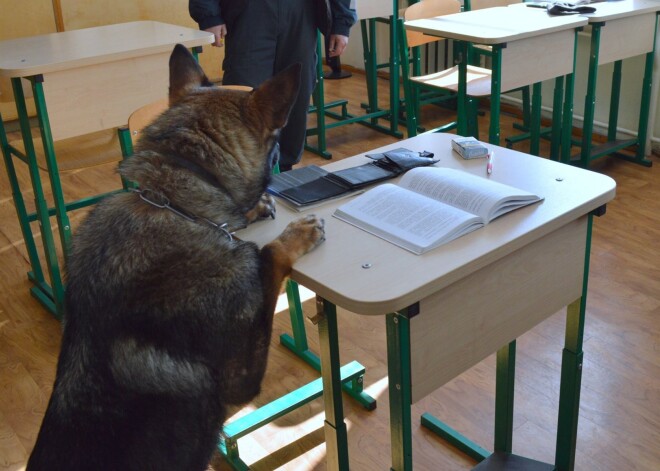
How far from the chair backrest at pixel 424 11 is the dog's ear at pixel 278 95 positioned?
10.2ft

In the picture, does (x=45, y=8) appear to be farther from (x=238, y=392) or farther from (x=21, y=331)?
(x=238, y=392)

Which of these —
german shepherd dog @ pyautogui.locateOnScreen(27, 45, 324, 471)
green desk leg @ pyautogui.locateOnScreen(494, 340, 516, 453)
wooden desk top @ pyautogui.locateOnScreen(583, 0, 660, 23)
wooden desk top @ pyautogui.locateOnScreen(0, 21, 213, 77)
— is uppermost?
wooden desk top @ pyautogui.locateOnScreen(0, 21, 213, 77)

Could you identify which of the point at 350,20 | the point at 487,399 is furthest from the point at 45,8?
the point at 487,399

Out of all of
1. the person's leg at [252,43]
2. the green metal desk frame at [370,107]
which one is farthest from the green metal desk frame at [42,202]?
the green metal desk frame at [370,107]

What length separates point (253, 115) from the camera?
1.43 metres

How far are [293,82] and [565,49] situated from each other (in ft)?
8.98

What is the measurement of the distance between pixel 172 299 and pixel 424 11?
11.7 feet

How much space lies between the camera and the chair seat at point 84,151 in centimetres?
294

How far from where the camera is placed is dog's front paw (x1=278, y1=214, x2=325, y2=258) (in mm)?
1364

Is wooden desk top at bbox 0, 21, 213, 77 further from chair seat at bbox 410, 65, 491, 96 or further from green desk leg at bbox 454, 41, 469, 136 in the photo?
chair seat at bbox 410, 65, 491, 96

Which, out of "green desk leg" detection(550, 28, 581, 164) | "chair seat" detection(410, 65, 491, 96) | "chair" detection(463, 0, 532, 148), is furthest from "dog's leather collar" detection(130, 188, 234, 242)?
"chair" detection(463, 0, 532, 148)

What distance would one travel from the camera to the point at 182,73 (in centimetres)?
158

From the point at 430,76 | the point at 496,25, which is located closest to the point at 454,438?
the point at 496,25

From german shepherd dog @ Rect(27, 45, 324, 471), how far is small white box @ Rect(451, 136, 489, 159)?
22.1 inches
